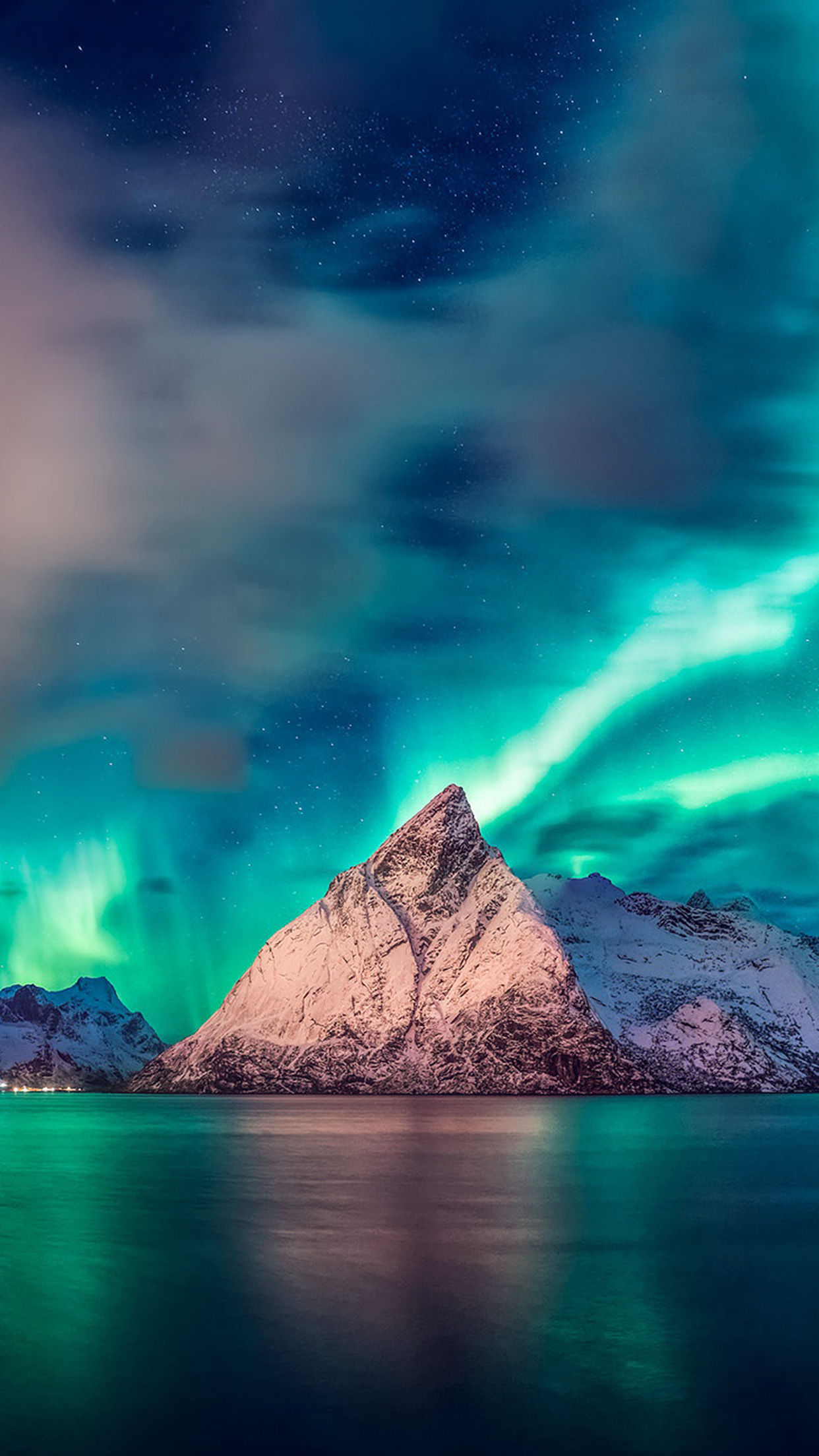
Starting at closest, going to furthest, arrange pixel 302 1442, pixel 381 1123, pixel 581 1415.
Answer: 1. pixel 302 1442
2. pixel 581 1415
3. pixel 381 1123

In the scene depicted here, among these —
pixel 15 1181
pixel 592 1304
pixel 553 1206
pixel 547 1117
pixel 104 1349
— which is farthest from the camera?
pixel 547 1117

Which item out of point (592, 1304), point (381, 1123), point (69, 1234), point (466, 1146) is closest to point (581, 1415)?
point (592, 1304)

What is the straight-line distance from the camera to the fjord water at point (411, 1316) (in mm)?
25594

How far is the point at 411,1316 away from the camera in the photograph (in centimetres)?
3581

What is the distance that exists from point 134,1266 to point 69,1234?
35.0ft

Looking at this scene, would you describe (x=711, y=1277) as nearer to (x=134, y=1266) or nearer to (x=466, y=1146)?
(x=134, y=1266)

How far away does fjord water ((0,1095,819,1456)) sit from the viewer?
84.0 feet

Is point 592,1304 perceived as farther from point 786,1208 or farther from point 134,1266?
point 786,1208

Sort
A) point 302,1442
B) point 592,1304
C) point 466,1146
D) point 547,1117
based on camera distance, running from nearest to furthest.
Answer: point 302,1442
point 592,1304
point 466,1146
point 547,1117

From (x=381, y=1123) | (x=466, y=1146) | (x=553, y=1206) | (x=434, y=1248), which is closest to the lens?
(x=434, y=1248)

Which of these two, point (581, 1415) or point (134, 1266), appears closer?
point (581, 1415)

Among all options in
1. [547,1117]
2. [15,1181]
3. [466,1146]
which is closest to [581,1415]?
[15,1181]

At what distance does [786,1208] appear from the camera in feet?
222

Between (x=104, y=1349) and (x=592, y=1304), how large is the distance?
48.4ft
